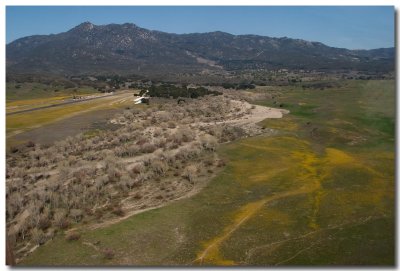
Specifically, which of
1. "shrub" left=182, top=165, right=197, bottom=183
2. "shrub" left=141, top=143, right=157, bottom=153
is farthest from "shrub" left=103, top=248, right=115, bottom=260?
"shrub" left=141, top=143, right=157, bottom=153

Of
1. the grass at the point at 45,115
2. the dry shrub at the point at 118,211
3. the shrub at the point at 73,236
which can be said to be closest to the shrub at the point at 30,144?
the grass at the point at 45,115

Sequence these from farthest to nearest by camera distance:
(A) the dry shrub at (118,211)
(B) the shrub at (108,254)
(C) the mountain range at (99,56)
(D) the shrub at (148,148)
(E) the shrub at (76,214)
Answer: (C) the mountain range at (99,56), (D) the shrub at (148,148), (A) the dry shrub at (118,211), (E) the shrub at (76,214), (B) the shrub at (108,254)

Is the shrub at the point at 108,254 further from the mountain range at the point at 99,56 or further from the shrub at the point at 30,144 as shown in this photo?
the mountain range at the point at 99,56

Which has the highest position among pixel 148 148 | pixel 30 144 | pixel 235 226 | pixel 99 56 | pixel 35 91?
pixel 99 56

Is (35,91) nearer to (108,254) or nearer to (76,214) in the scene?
(76,214)

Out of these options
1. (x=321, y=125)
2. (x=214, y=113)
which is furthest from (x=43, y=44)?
(x=321, y=125)

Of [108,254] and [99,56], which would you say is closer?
[108,254]

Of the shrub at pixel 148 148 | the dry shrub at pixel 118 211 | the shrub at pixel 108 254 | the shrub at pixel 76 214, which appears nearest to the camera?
the shrub at pixel 108 254

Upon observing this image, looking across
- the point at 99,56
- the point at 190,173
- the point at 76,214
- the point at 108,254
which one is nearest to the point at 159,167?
the point at 190,173

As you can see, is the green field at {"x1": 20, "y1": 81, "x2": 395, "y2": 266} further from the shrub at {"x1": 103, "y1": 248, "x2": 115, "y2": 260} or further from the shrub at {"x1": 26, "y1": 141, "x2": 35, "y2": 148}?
the shrub at {"x1": 26, "y1": 141, "x2": 35, "y2": 148}
